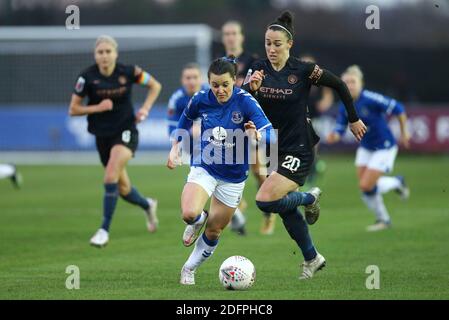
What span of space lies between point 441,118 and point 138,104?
896 centimetres

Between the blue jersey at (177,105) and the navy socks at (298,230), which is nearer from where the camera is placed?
the navy socks at (298,230)

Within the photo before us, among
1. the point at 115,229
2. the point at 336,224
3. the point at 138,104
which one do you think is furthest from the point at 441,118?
the point at 115,229

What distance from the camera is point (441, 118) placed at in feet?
94.1

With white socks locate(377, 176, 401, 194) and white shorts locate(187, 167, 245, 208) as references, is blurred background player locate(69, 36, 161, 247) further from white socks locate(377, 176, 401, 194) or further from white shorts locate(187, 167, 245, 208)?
white socks locate(377, 176, 401, 194)

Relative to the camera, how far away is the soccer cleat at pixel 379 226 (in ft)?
45.1

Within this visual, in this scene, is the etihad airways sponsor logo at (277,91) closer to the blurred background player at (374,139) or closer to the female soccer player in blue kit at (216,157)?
the female soccer player in blue kit at (216,157)

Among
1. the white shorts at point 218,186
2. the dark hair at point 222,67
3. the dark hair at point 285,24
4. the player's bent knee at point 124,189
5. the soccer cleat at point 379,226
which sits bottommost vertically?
the soccer cleat at point 379,226

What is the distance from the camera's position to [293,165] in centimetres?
912

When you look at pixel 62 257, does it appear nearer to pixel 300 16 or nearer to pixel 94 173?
pixel 94 173

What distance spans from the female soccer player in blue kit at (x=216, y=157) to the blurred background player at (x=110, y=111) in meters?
3.22

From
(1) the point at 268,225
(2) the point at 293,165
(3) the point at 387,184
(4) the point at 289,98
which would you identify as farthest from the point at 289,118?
(3) the point at 387,184

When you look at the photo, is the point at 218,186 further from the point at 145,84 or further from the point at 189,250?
the point at 145,84

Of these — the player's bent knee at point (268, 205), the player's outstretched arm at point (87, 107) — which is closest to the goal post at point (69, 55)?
the player's outstretched arm at point (87, 107)

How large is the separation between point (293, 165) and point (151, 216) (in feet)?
15.1
